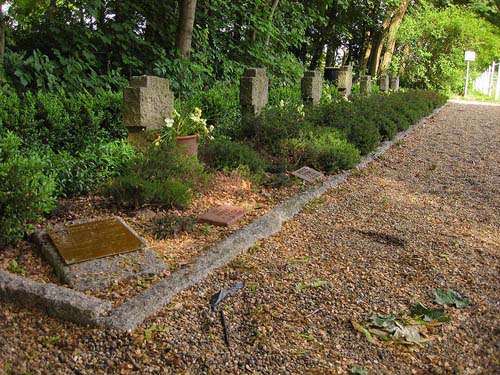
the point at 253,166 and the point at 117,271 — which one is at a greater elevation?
the point at 253,166

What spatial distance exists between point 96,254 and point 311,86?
615cm

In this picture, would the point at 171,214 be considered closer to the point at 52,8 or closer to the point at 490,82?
the point at 52,8

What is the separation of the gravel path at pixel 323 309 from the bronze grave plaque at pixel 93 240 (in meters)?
0.54

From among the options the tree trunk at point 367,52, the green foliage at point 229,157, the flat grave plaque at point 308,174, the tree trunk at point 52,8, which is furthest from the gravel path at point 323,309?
the tree trunk at point 367,52

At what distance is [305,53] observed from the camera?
18.0 metres

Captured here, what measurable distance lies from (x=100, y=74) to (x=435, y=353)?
6862 mm

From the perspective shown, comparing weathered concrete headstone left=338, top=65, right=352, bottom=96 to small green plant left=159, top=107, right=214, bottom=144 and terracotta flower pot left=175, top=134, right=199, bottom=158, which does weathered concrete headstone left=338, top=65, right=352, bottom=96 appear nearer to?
small green plant left=159, top=107, right=214, bottom=144

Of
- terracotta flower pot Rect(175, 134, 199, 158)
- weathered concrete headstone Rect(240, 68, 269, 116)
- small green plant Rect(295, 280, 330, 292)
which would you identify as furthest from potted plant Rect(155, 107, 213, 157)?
small green plant Rect(295, 280, 330, 292)

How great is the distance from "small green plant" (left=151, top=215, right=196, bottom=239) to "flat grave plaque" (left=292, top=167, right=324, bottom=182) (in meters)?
1.80

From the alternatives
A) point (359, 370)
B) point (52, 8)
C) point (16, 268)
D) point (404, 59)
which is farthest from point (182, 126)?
point (404, 59)

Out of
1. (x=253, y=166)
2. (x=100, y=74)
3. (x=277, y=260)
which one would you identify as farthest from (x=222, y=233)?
(x=100, y=74)

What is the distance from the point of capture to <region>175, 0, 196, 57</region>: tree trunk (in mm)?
8234

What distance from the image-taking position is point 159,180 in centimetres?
419

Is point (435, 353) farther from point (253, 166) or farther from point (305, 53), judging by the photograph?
point (305, 53)
